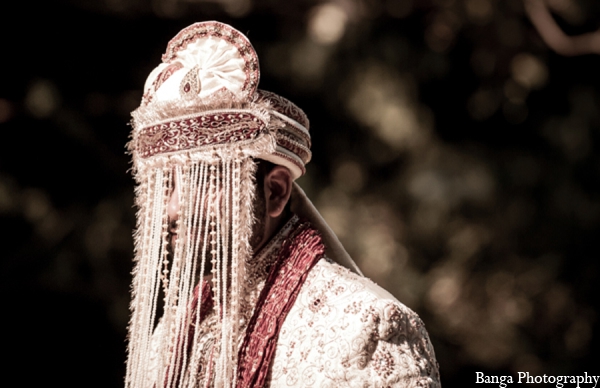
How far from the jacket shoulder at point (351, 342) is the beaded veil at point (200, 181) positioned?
0.47 ft

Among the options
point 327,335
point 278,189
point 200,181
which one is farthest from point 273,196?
point 327,335

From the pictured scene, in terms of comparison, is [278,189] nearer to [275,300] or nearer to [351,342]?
[275,300]

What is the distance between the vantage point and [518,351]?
4719 millimetres

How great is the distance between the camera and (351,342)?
1.72 metres

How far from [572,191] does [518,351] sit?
974 millimetres

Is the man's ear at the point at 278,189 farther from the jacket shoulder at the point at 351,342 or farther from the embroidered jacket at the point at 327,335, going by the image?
the jacket shoulder at the point at 351,342

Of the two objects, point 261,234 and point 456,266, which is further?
point 456,266

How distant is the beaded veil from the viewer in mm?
1878

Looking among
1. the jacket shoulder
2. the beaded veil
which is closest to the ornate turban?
the beaded veil

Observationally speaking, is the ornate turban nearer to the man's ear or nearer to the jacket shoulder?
the man's ear

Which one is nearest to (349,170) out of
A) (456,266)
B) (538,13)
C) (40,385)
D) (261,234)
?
(456,266)

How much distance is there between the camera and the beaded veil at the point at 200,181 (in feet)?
6.16

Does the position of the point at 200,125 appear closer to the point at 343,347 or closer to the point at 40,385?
the point at 343,347

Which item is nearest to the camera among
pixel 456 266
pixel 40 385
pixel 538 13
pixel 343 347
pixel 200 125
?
pixel 343 347
